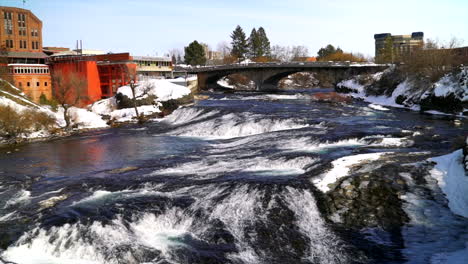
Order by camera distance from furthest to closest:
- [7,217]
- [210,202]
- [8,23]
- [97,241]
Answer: [8,23]
[210,202]
[7,217]
[97,241]

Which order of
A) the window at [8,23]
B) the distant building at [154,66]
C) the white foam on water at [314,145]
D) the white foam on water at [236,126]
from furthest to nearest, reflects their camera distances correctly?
the distant building at [154,66], the window at [8,23], the white foam on water at [236,126], the white foam on water at [314,145]

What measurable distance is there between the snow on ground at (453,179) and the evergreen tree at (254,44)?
373 ft

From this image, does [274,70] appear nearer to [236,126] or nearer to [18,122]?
[236,126]

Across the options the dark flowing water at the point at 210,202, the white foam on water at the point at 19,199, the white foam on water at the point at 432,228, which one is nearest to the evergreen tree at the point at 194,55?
the dark flowing water at the point at 210,202

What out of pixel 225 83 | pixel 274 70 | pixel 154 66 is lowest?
pixel 225 83

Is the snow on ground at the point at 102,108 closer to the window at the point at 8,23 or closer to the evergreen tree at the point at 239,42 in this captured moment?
the window at the point at 8,23

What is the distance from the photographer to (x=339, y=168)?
19.4 meters

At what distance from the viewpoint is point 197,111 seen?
148 ft

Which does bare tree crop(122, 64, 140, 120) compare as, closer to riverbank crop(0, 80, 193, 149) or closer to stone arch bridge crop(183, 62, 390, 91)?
riverbank crop(0, 80, 193, 149)

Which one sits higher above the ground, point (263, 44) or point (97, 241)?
point (263, 44)

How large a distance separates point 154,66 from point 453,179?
65628mm

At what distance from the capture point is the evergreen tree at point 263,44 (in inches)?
5143

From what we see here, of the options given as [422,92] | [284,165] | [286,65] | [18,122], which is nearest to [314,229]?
[284,165]

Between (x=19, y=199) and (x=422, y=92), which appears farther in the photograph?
(x=422, y=92)
